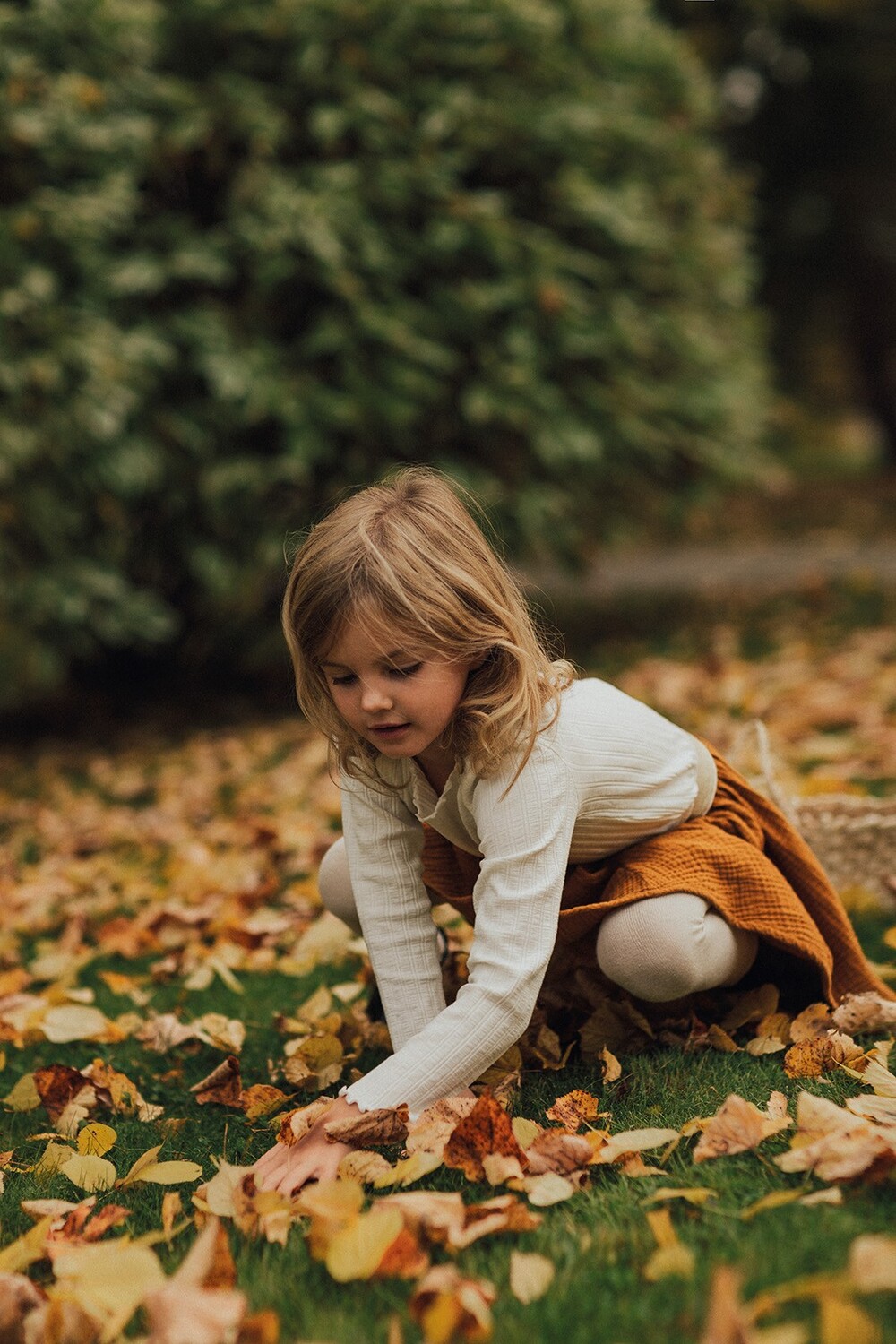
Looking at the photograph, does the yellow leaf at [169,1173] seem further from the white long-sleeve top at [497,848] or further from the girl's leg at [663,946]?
Result: the girl's leg at [663,946]

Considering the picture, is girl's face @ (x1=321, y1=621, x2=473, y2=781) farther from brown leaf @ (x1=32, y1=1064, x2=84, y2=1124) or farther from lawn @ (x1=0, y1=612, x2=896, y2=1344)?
brown leaf @ (x1=32, y1=1064, x2=84, y2=1124)

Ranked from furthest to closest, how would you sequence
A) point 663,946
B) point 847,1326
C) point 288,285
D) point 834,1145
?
point 288,285 < point 663,946 < point 834,1145 < point 847,1326

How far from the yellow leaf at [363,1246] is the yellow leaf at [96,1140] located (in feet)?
1.90

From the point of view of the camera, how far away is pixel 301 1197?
1.47 meters

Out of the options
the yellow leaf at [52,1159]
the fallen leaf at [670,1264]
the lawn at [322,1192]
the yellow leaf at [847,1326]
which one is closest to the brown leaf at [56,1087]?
the lawn at [322,1192]

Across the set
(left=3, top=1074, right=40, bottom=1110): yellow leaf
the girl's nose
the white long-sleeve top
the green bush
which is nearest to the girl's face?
the girl's nose

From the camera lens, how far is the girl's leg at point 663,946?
5.81 ft

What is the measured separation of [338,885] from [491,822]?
0.53 metres

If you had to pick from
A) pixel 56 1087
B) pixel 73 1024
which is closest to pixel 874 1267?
pixel 56 1087

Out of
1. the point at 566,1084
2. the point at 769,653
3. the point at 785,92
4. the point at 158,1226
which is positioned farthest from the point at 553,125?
the point at 785,92

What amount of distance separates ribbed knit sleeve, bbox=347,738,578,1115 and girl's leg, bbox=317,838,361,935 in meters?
0.47

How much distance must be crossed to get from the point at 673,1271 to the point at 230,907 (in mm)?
1825

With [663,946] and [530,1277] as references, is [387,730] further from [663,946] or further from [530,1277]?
[530,1277]

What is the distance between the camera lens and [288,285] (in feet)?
16.9
